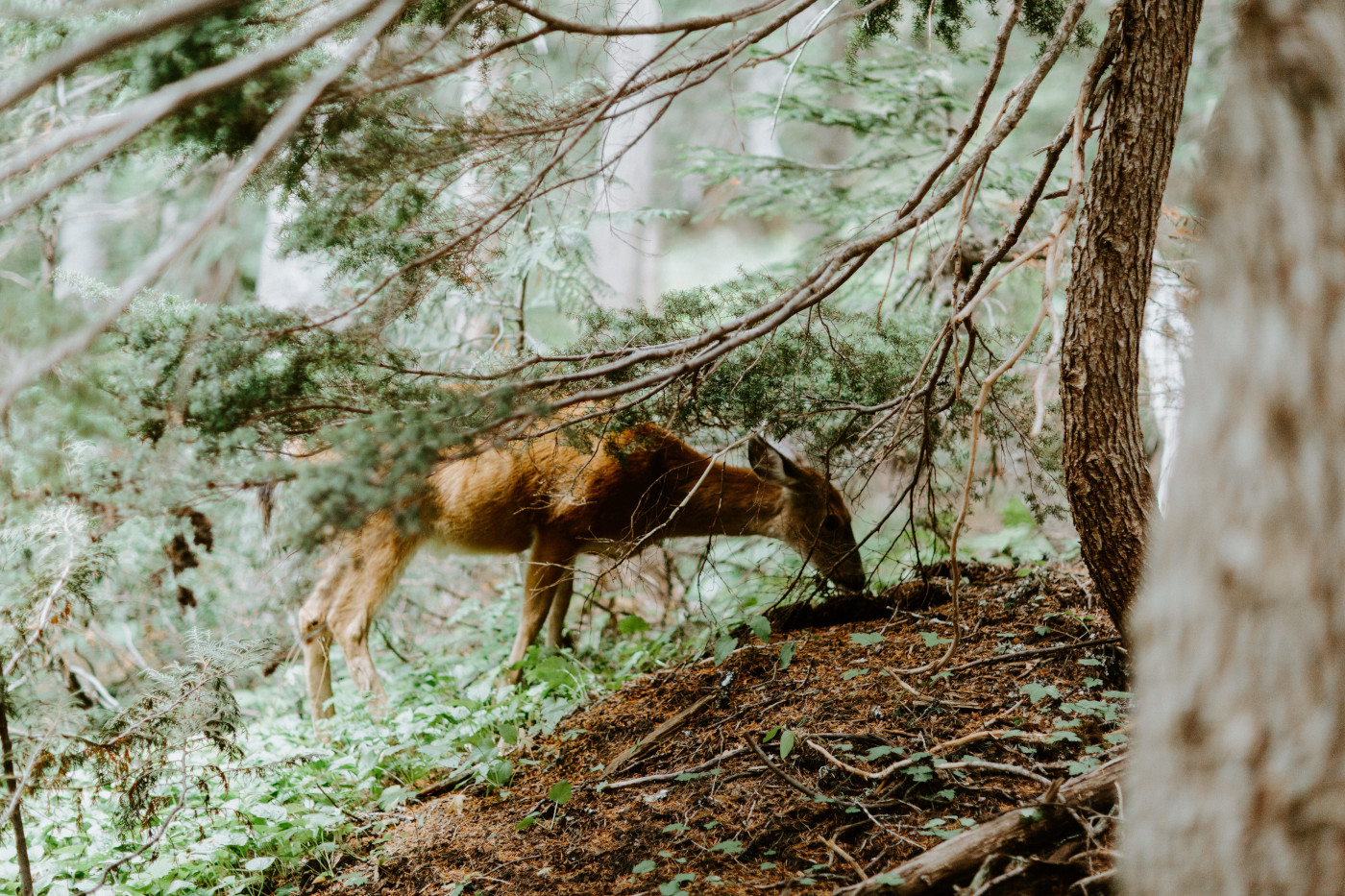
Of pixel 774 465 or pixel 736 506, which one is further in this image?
pixel 736 506

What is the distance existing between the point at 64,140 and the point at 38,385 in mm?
944

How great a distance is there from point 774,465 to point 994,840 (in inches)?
131

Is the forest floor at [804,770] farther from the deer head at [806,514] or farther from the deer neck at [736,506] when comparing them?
the deer neck at [736,506]

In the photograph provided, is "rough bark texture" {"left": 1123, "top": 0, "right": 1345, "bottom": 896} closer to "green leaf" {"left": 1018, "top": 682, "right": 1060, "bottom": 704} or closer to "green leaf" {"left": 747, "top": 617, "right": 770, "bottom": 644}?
"green leaf" {"left": 1018, "top": 682, "right": 1060, "bottom": 704}

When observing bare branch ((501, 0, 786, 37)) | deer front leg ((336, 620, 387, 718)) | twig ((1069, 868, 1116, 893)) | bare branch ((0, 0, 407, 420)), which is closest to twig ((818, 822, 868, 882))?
twig ((1069, 868, 1116, 893))

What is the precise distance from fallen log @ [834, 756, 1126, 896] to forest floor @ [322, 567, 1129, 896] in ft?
0.12

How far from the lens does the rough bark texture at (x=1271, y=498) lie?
4.79ft

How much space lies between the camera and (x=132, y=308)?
3.12m

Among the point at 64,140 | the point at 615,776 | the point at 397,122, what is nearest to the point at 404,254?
the point at 397,122

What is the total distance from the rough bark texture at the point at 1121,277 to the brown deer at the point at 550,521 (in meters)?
2.77

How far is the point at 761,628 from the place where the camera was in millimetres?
4730

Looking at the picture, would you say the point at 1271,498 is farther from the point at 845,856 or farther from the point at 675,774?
the point at 675,774

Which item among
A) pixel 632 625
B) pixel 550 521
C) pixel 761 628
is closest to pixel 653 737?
pixel 761 628

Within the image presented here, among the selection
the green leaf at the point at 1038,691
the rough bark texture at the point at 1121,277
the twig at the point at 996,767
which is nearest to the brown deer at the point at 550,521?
the green leaf at the point at 1038,691
